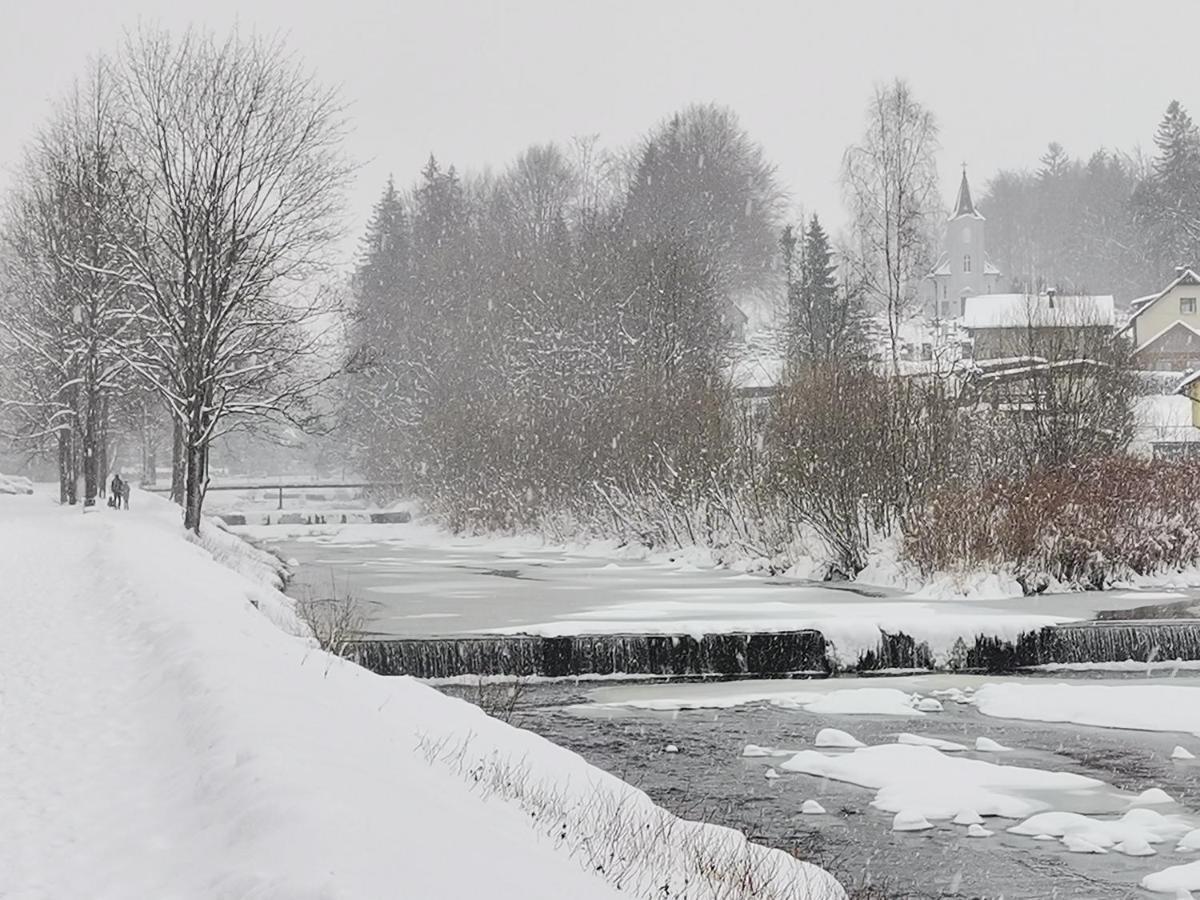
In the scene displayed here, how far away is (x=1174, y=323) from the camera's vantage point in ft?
231

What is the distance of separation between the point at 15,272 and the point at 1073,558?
33.4 m

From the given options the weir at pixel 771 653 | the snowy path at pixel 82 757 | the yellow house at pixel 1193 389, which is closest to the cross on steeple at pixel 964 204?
the yellow house at pixel 1193 389

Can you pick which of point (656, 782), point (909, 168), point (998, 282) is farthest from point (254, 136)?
point (998, 282)

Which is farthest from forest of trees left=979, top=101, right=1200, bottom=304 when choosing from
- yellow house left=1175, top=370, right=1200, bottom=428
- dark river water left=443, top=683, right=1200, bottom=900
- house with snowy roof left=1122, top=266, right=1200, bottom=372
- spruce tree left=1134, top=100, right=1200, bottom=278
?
dark river water left=443, top=683, right=1200, bottom=900

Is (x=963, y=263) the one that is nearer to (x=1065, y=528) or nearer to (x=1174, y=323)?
(x=1174, y=323)

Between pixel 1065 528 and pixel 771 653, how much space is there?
875cm

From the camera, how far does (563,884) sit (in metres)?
5.74

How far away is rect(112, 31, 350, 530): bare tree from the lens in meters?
29.5

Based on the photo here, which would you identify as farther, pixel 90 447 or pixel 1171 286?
pixel 1171 286

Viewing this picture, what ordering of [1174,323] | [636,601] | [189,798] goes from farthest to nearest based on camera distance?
1. [1174,323]
2. [636,601]
3. [189,798]

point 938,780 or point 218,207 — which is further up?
point 218,207

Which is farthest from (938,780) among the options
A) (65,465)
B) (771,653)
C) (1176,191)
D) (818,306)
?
(1176,191)

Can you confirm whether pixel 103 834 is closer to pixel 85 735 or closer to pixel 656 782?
pixel 85 735

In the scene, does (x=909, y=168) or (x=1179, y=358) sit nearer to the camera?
(x=909, y=168)
